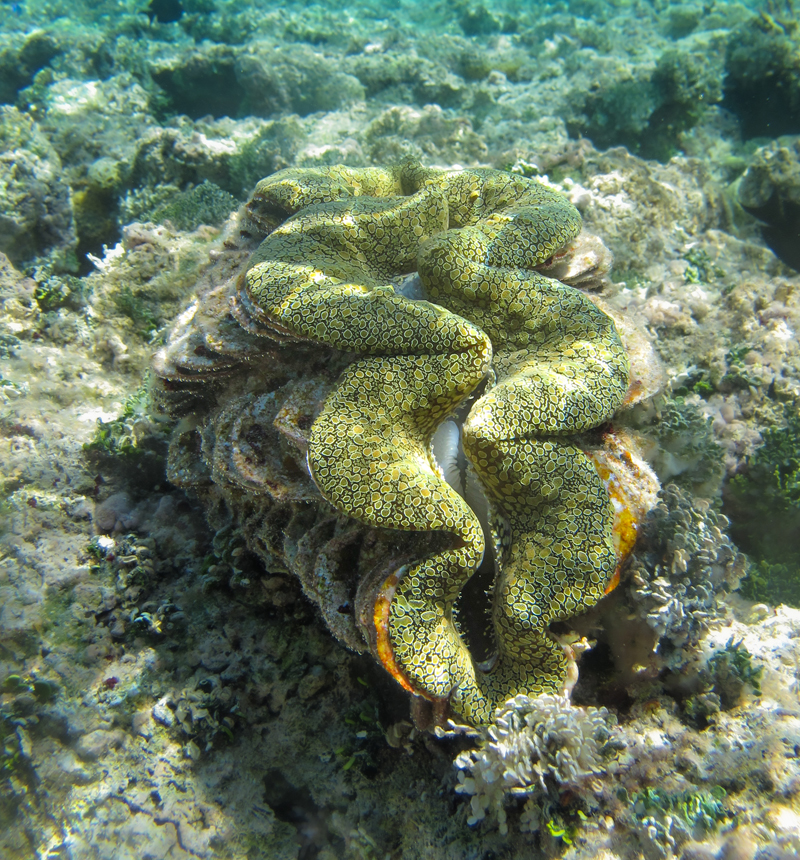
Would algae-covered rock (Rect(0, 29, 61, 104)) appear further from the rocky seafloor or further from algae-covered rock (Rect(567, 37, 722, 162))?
algae-covered rock (Rect(567, 37, 722, 162))

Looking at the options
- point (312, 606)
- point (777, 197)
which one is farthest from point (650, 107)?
point (312, 606)

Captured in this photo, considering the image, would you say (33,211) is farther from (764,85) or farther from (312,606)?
(764,85)

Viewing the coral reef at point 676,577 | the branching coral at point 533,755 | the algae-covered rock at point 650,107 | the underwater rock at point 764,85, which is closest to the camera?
the branching coral at point 533,755

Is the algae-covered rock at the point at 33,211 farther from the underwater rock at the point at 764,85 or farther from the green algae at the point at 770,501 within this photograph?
the underwater rock at the point at 764,85

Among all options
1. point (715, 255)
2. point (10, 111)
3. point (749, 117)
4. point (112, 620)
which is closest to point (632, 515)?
point (112, 620)

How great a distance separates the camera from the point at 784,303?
4293mm

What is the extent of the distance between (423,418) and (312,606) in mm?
1319

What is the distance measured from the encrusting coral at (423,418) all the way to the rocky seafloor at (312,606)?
36 cm

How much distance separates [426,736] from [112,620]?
1871 millimetres

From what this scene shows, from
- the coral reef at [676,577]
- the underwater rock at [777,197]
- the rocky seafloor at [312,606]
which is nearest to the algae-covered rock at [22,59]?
the rocky seafloor at [312,606]

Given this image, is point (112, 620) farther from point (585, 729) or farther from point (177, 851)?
point (585, 729)

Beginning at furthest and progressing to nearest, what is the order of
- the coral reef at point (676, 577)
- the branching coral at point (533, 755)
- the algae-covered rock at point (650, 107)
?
the algae-covered rock at point (650, 107) < the coral reef at point (676, 577) < the branching coral at point (533, 755)

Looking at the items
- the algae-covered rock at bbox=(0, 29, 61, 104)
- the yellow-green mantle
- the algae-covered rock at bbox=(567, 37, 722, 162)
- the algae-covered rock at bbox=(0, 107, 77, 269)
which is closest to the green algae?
the yellow-green mantle

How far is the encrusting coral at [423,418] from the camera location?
206 centimetres
